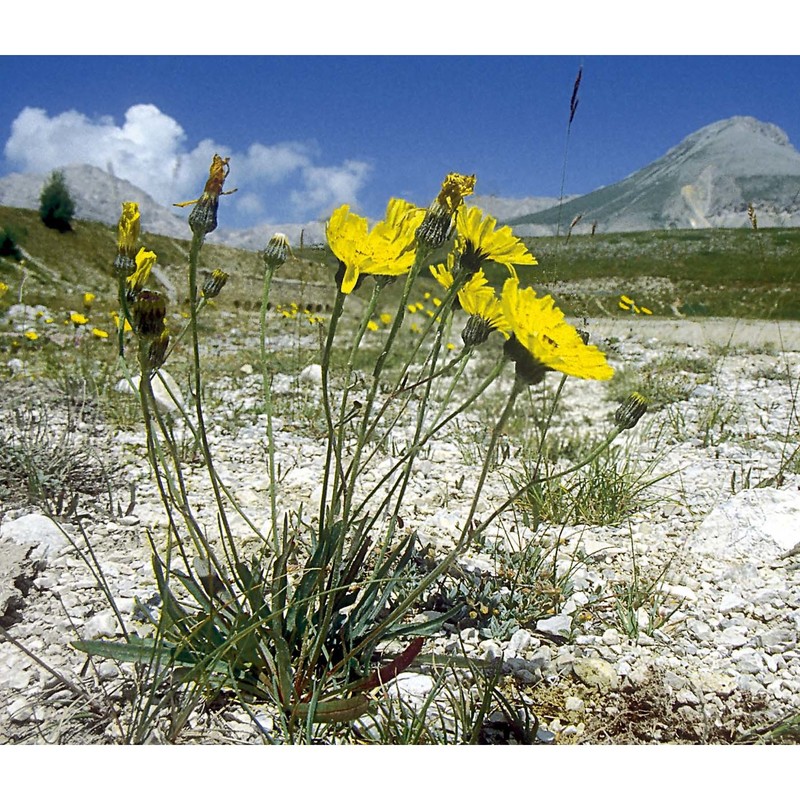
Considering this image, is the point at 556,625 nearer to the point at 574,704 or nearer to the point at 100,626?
A: the point at 574,704

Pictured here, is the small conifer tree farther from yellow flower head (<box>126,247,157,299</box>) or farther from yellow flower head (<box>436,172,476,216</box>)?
yellow flower head (<box>436,172,476,216</box>)

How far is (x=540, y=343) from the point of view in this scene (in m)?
1.10

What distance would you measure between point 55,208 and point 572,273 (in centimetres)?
1566

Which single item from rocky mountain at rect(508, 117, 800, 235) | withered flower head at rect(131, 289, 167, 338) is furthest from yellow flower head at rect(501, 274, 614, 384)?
rocky mountain at rect(508, 117, 800, 235)

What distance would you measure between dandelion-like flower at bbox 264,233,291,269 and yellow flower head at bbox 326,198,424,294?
20 cm

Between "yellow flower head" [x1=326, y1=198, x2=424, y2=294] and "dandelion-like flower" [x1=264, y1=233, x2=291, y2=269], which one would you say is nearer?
"yellow flower head" [x1=326, y1=198, x2=424, y2=294]

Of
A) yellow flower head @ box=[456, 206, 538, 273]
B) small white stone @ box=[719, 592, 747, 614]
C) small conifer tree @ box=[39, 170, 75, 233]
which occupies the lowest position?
small white stone @ box=[719, 592, 747, 614]

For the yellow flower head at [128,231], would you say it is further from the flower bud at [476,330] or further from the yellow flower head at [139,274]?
the flower bud at [476,330]

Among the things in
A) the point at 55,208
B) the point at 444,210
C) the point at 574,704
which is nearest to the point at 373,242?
the point at 444,210

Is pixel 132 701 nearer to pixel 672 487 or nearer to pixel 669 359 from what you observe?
pixel 672 487

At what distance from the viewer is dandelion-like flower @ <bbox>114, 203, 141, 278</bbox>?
1.20 metres

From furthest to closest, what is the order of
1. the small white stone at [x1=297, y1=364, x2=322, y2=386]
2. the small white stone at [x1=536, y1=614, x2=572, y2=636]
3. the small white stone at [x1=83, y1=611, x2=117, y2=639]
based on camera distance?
the small white stone at [x1=297, y1=364, x2=322, y2=386]
the small white stone at [x1=536, y1=614, x2=572, y2=636]
the small white stone at [x1=83, y1=611, x2=117, y2=639]

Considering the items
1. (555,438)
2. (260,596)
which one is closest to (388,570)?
(260,596)

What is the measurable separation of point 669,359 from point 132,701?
197 inches
